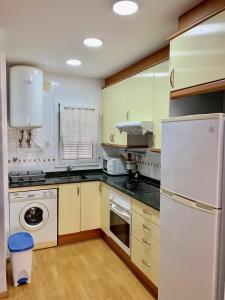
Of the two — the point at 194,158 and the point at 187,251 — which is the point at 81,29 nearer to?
the point at 194,158

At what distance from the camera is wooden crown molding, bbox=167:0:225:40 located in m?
1.48

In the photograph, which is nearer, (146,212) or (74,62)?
(146,212)

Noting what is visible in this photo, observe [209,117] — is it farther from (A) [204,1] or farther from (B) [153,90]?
(B) [153,90]

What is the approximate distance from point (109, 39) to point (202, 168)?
149 centimetres

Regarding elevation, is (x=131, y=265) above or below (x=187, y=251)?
below

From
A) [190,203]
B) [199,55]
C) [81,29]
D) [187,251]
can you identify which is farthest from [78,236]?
[199,55]

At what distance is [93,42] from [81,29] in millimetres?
302

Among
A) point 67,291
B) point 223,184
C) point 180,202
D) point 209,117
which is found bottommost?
point 67,291

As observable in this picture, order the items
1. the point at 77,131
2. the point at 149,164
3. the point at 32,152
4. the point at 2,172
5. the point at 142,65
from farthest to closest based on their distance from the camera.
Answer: the point at 77,131
the point at 32,152
the point at 149,164
the point at 142,65
the point at 2,172

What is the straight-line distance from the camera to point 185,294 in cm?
159

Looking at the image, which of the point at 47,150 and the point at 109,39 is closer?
the point at 109,39

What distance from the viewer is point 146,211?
2.31 meters

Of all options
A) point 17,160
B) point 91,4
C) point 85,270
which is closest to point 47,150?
point 17,160

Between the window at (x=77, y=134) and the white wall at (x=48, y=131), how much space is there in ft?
0.41
